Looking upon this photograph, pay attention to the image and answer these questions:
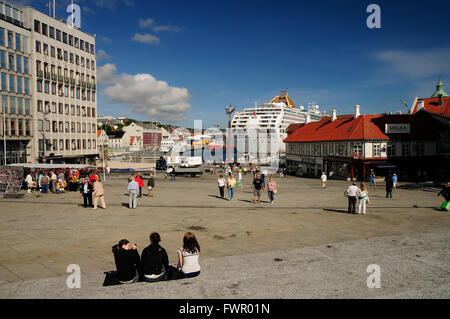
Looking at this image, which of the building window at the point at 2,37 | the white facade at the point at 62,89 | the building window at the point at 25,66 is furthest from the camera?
the white facade at the point at 62,89

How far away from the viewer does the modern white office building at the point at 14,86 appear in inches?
1720

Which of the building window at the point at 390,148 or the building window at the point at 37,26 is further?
the building window at the point at 37,26

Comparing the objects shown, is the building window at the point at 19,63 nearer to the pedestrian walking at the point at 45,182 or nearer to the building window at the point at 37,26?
the building window at the point at 37,26

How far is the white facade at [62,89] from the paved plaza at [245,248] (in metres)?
39.4

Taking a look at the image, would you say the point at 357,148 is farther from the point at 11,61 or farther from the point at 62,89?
the point at 11,61

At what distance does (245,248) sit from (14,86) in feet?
158

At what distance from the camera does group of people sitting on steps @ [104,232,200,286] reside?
6.95 metres

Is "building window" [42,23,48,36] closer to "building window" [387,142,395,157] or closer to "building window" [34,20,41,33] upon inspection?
"building window" [34,20,41,33]

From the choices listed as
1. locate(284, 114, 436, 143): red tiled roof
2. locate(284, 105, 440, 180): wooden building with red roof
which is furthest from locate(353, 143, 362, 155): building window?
locate(284, 114, 436, 143): red tiled roof

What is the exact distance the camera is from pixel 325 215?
50.4ft

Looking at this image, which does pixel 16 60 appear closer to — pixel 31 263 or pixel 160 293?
pixel 31 263

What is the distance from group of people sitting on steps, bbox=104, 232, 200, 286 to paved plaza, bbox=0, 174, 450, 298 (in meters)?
0.24

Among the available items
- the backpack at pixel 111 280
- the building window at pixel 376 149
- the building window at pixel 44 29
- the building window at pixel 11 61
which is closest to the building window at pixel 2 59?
the building window at pixel 11 61
